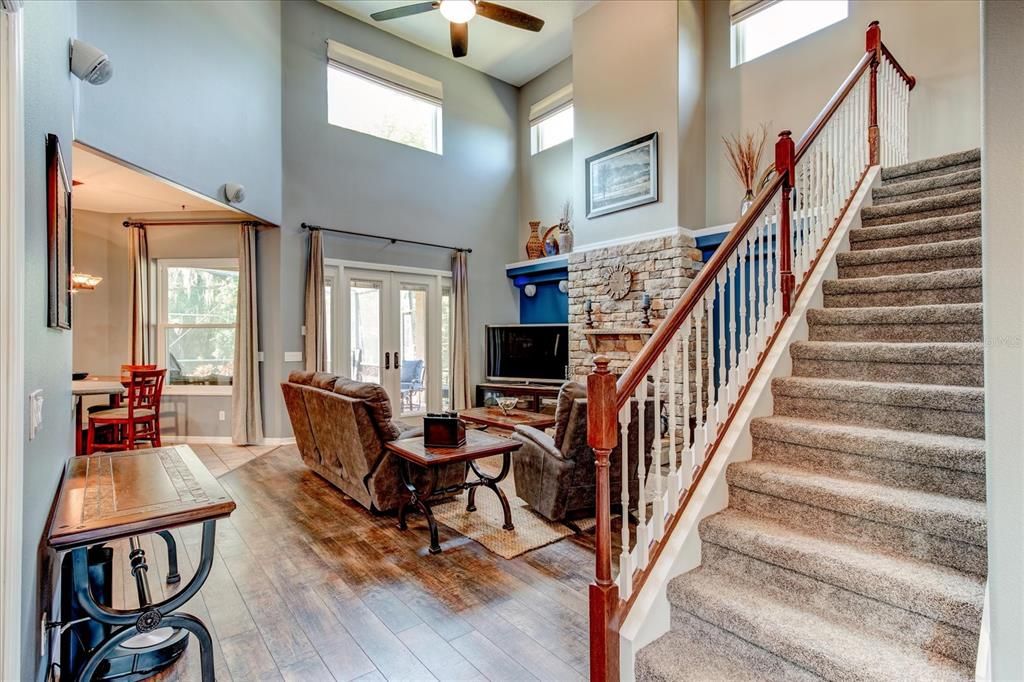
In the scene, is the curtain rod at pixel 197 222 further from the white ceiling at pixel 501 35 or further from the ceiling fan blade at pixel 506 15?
the ceiling fan blade at pixel 506 15

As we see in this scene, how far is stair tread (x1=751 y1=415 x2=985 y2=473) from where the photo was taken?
179 centimetres

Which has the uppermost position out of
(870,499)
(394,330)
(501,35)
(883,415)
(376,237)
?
(501,35)

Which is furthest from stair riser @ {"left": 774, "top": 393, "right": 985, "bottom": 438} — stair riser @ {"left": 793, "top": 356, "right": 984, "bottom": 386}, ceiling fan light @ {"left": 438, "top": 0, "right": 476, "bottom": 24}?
ceiling fan light @ {"left": 438, "top": 0, "right": 476, "bottom": 24}

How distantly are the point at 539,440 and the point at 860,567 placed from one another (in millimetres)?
2079

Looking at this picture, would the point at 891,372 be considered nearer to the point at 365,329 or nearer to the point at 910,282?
the point at 910,282

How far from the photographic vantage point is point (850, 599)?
1657 mm

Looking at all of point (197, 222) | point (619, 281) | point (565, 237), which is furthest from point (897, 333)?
point (197, 222)

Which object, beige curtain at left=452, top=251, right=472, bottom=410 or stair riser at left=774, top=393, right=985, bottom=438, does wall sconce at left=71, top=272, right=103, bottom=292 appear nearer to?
beige curtain at left=452, top=251, right=472, bottom=410

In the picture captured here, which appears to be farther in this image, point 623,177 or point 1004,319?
point 623,177

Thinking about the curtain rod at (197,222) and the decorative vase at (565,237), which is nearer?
the curtain rod at (197,222)

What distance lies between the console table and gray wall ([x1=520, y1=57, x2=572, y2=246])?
6.57 metres

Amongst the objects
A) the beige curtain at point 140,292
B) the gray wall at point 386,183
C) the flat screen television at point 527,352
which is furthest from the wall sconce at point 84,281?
the flat screen television at point 527,352

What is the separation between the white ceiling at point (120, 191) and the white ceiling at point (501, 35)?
125 inches

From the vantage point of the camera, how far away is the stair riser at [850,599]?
1.46 meters
